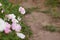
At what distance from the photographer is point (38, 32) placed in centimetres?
403

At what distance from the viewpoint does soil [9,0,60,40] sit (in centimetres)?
392

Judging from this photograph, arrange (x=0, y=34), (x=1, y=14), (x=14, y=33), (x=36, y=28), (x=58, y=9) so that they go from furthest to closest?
(x=58, y=9) < (x=36, y=28) < (x=1, y=14) < (x=14, y=33) < (x=0, y=34)

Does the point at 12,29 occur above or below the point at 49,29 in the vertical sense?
above

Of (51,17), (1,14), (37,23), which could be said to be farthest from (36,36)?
(1,14)

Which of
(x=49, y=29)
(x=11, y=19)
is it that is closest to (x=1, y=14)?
(x=11, y=19)

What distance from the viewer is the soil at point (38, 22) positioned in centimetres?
392

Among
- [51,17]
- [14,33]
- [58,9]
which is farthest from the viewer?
[58,9]

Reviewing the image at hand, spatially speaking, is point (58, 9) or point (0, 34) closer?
point (0, 34)

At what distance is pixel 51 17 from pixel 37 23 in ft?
1.40

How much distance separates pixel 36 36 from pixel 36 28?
28 centimetres

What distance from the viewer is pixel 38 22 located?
436 centimetres

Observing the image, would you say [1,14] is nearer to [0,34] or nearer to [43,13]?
[0,34]

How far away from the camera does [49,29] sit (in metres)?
4.12

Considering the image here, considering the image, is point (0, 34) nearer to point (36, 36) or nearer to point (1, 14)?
point (1, 14)
